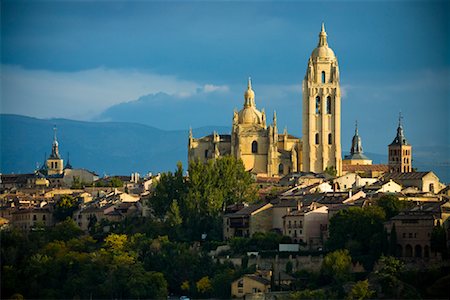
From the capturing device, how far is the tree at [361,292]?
68.1 m

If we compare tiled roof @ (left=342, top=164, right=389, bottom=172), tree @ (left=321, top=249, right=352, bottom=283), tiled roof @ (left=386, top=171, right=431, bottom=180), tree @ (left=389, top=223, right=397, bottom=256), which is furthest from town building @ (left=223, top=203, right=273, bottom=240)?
tiled roof @ (left=342, top=164, right=389, bottom=172)

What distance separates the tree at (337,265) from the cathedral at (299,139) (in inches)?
1668

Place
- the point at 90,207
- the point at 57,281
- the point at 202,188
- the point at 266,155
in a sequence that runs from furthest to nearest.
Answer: the point at 266,155, the point at 90,207, the point at 202,188, the point at 57,281

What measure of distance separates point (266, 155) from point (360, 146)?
55.4 feet

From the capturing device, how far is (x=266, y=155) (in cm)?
11712

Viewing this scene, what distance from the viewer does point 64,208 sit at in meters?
102

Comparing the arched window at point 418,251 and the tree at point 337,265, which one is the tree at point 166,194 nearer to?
the tree at point 337,265

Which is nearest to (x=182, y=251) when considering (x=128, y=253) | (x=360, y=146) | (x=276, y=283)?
(x=128, y=253)

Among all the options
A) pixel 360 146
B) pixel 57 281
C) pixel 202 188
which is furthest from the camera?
pixel 360 146

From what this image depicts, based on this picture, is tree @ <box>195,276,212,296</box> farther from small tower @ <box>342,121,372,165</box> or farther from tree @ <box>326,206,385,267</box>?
small tower @ <box>342,121,372,165</box>

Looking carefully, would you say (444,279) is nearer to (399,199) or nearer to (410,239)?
(410,239)

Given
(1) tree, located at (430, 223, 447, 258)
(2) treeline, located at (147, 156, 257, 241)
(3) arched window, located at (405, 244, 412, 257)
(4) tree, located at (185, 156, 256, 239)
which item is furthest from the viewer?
(4) tree, located at (185, 156, 256, 239)

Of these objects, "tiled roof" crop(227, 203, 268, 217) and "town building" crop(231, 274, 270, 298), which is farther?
"tiled roof" crop(227, 203, 268, 217)

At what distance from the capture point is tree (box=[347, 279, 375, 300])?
68.1 metres
